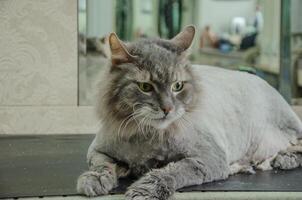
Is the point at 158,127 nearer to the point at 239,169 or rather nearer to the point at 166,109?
the point at 166,109

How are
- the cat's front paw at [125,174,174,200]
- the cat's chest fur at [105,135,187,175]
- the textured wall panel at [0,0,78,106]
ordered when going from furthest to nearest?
the textured wall panel at [0,0,78,106]
the cat's chest fur at [105,135,187,175]
the cat's front paw at [125,174,174,200]

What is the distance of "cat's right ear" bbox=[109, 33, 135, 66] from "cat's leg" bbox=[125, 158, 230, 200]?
289 mm

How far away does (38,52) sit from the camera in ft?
6.62

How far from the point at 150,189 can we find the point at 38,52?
1.13m

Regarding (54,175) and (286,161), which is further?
(286,161)

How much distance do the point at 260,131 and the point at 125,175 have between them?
20.3 inches

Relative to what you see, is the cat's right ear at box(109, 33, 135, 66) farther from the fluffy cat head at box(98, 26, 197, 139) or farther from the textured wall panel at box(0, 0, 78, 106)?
the textured wall panel at box(0, 0, 78, 106)

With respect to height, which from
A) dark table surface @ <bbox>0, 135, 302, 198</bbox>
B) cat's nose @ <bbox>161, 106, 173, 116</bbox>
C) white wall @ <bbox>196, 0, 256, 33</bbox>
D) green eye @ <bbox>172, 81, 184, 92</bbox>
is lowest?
dark table surface @ <bbox>0, 135, 302, 198</bbox>

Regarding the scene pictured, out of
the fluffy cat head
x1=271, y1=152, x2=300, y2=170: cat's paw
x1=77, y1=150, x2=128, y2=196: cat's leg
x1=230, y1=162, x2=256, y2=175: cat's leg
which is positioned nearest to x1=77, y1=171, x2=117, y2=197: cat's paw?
x1=77, y1=150, x2=128, y2=196: cat's leg

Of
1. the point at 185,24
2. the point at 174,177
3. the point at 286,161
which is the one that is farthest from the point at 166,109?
the point at 185,24

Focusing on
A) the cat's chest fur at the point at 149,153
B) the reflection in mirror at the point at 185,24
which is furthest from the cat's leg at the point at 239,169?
the reflection in mirror at the point at 185,24

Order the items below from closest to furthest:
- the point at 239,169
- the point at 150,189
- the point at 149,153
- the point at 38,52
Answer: the point at 150,189, the point at 149,153, the point at 239,169, the point at 38,52

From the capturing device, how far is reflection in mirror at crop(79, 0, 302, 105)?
2.03 metres

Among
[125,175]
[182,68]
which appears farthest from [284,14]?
[125,175]
